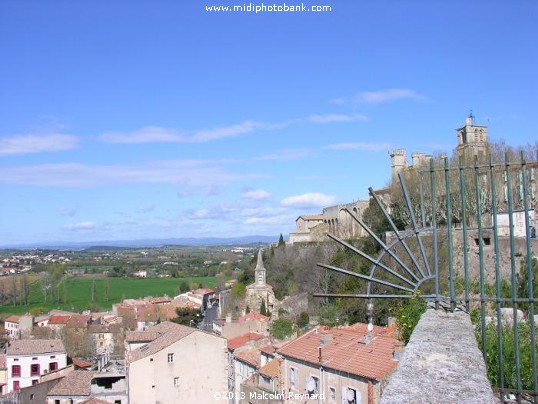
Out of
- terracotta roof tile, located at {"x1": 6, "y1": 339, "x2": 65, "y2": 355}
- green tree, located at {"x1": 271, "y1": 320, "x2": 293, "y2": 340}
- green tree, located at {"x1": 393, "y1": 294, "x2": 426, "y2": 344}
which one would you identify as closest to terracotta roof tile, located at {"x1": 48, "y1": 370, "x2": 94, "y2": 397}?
terracotta roof tile, located at {"x1": 6, "y1": 339, "x2": 65, "y2": 355}

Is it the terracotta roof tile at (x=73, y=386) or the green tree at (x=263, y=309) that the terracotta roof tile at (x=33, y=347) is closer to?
the terracotta roof tile at (x=73, y=386)

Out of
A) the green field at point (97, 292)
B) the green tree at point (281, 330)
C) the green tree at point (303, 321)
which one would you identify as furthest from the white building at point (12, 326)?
the green tree at point (281, 330)

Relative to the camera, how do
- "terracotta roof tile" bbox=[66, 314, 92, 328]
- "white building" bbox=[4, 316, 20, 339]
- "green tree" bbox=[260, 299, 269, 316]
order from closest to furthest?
"green tree" bbox=[260, 299, 269, 316]
"terracotta roof tile" bbox=[66, 314, 92, 328]
"white building" bbox=[4, 316, 20, 339]

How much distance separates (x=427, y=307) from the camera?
6.77m

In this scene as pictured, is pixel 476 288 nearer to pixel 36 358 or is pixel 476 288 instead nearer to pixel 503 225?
pixel 503 225

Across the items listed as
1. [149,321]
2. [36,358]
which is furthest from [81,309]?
[36,358]

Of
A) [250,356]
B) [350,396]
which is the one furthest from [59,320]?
[350,396]

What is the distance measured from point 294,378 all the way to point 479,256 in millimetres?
14439

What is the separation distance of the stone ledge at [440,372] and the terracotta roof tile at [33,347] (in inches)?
1550

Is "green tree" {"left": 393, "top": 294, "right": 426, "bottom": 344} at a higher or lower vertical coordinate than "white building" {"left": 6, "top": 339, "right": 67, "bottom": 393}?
higher

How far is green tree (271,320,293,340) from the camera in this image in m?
34.9

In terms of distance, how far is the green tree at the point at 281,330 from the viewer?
115 feet

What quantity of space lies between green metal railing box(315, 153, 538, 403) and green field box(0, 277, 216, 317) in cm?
7318

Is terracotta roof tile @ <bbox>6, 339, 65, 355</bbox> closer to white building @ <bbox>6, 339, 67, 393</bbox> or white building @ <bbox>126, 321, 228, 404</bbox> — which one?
white building @ <bbox>6, 339, 67, 393</bbox>
